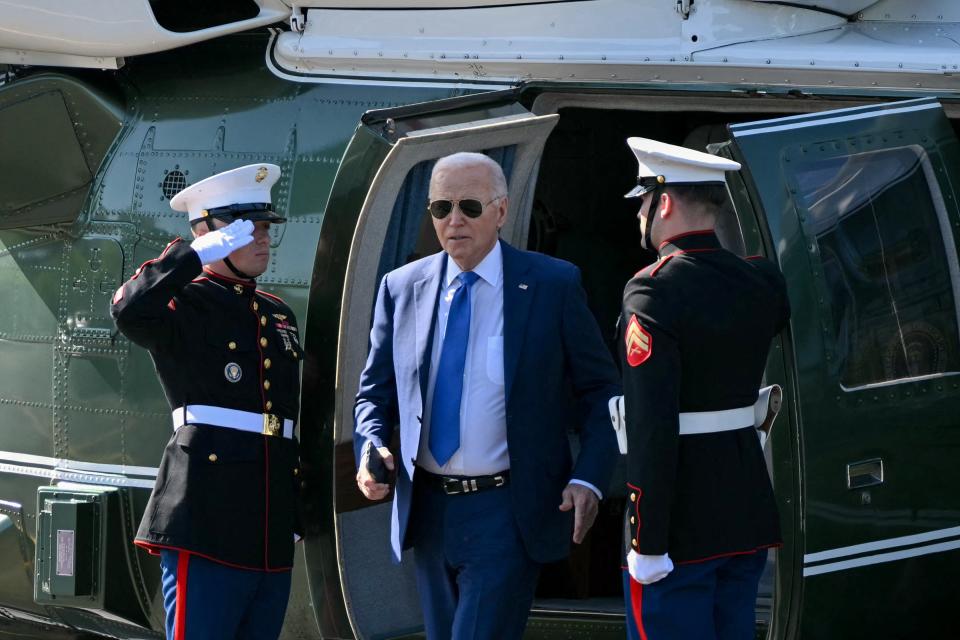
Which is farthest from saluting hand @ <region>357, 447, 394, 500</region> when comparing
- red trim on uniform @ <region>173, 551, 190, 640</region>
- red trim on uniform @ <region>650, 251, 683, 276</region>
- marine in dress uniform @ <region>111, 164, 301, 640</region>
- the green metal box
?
the green metal box

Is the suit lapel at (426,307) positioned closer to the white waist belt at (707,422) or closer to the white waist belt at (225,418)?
the white waist belt at (225,418)

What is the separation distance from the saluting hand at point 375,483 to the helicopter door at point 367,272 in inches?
26.2

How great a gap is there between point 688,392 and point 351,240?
57.7 inches

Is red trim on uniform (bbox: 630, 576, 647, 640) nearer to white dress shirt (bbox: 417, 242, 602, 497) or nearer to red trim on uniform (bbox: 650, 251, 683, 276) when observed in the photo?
white dress shirt (bbox: 417, 242, 602, 497)

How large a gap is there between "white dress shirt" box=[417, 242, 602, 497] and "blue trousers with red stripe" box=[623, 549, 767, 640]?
1.01 feet

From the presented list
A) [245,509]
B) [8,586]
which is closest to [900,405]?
[245,509]

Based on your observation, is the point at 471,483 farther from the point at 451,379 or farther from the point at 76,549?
the point at 76,549

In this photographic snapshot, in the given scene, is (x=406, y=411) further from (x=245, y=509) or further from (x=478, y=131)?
(x=478, y=131)

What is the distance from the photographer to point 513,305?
3.38m

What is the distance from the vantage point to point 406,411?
11.1ft

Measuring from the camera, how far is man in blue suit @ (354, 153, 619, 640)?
10.7ft

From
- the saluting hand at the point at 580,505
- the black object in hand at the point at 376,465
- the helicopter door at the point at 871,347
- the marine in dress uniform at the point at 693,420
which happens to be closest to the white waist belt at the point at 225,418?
the black object in hand at the point at 376,465

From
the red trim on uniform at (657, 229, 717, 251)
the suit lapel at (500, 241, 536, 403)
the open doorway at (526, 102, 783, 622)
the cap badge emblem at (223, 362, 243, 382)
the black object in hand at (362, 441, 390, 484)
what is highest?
the open doorway at (526, 102, 783, 622)

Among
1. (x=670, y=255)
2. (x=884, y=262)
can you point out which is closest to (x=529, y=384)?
(x=670, y=255)
